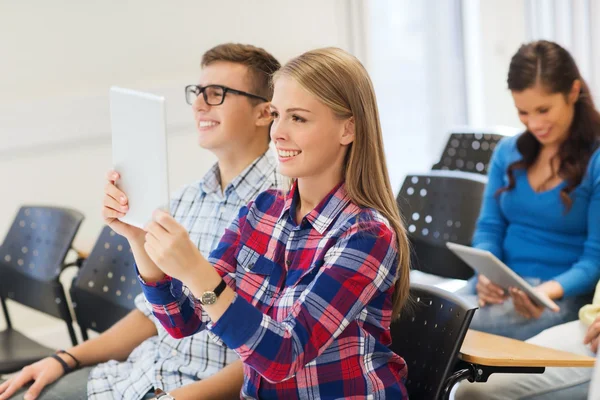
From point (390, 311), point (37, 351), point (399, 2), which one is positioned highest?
point (399, 2)

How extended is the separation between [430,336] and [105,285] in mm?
1281

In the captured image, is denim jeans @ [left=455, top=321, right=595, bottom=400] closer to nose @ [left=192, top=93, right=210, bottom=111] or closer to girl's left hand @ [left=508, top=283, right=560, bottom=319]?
girl's left hand @ [left=508, top=283, right=560, bottom=319]

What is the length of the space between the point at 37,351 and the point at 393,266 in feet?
5.51

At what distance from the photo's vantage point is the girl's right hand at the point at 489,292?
256cm

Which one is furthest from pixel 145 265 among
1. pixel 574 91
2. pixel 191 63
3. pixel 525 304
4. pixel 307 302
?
pixel 191 63

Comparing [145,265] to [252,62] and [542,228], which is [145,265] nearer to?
[252,62]

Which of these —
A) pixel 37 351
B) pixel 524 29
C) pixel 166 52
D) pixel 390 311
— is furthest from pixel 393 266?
pixel 524 29

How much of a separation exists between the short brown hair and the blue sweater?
0.97 m

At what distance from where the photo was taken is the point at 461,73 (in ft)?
18.9

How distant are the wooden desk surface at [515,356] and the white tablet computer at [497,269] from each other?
0.42 m

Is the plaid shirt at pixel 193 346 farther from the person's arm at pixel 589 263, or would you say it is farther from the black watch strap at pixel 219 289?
the person's arm at pixel 589 263

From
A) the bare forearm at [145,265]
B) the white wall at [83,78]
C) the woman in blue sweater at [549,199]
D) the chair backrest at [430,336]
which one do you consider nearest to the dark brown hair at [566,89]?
the woman in blue sweater at [549,199]

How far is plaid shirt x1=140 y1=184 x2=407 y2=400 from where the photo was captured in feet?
4.70

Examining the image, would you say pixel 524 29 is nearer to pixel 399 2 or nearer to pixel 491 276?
pixel 399 2
